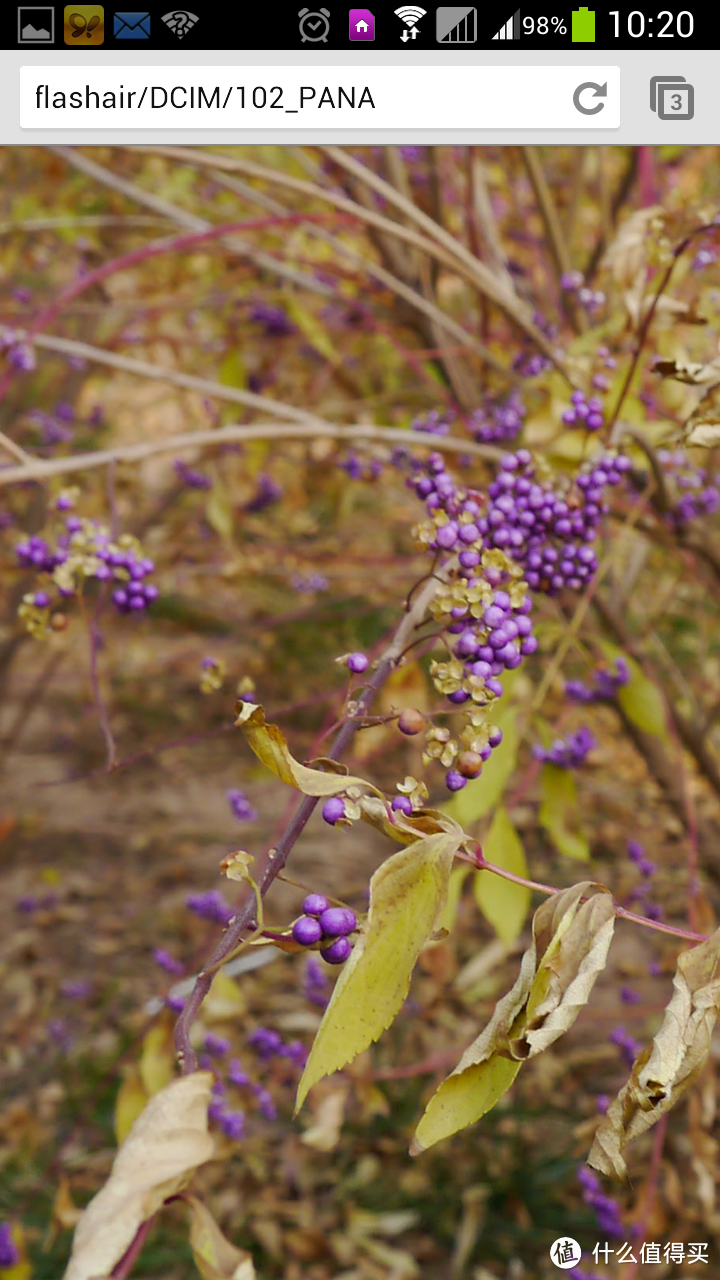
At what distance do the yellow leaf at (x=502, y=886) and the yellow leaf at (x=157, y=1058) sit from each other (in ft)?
1.08

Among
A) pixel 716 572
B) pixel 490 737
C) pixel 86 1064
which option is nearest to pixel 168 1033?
pixel 490 737

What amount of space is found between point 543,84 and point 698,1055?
0.72 m

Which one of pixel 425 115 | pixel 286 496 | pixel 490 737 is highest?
pixel 425 115

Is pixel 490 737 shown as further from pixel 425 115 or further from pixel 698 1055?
pixel 425 115

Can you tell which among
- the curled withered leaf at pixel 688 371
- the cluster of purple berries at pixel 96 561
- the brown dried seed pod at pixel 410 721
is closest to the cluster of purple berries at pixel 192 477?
the cluster of purple berries at pixel 96 561

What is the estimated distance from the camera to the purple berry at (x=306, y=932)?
441mm

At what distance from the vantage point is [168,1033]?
3.22 feet

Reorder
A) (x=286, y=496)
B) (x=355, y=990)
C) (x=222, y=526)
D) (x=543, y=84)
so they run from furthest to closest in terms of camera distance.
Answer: (x=286, y=496)
(x=222, y=526)
(x=543, y=84)
(x=355, y=990)
